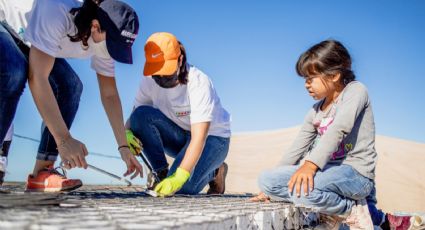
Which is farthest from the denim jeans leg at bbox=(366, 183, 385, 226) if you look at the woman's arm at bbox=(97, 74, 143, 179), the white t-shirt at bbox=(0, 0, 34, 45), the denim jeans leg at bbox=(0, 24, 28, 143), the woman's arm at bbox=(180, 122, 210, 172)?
the white t-shirt at bbox=(0, 0, 34, 45)

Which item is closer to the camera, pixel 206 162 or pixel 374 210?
pixel 374 210

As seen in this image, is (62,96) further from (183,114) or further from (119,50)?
(183,114)

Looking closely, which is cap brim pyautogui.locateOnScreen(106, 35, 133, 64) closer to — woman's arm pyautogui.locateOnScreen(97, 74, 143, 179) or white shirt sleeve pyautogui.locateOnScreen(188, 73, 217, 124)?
woman's arm pyautogui.locateOnScreen(97, 74, 143, 179)

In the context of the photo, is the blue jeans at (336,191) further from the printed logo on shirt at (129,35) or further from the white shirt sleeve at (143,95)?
the white shirt sleeve at (143,95)

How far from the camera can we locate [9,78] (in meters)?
1.43

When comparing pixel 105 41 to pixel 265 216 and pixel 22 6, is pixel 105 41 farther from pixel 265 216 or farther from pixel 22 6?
pixel 265 216

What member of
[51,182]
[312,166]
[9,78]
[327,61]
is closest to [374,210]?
[312,166]

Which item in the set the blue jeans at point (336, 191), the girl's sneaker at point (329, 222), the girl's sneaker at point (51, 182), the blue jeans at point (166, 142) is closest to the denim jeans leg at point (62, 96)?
the girl's sneaker at point (51, 182)

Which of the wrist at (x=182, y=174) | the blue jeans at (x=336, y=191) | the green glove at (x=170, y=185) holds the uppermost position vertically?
the blue jeans at (x=336, y=191)

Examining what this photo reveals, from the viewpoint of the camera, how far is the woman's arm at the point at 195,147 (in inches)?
77.0

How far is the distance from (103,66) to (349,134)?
113 cm

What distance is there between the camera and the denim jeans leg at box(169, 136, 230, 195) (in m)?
2.33

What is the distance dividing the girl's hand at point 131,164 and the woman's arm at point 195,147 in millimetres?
196

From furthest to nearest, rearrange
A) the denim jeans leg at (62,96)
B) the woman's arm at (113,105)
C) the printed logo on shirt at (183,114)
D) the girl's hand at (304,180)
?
the printed logo on shirt at (183,114) < the woman's arm at (113,105) < the denim jeans leg at (62,96) < the girl's hand at (304,180)
